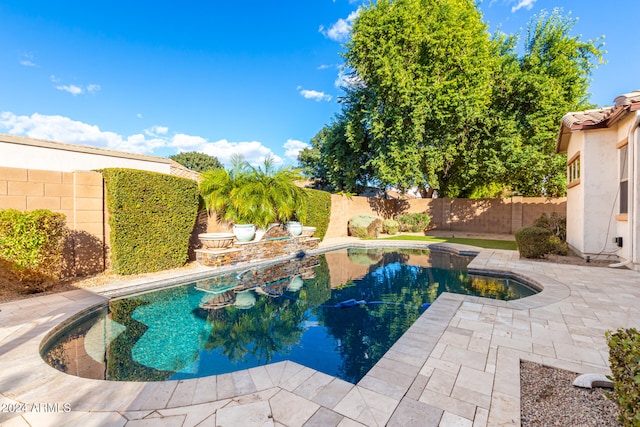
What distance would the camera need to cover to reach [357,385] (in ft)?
8.79

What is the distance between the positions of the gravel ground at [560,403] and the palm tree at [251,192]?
319 inches

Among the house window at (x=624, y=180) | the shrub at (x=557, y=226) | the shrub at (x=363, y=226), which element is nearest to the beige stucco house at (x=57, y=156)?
the shrub at (x=363, y=226)

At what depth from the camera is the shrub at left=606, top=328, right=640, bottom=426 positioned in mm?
1479

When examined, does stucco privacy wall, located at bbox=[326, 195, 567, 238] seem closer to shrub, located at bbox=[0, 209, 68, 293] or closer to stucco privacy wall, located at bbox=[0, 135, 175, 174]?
shrub, located at bbox=[0, 209, 68, 293]

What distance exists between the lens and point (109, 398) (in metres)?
2.44

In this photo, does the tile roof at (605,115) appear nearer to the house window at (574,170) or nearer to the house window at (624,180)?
the house window at (624,180)

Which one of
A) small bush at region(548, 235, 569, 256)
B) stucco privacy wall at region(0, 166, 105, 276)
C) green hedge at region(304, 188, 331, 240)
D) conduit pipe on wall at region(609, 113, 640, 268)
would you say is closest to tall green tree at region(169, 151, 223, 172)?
green hedge at region(304, 188, 331, 240)

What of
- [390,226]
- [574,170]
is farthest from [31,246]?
[390,226]

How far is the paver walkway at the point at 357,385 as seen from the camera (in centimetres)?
222

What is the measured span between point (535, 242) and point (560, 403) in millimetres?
7841

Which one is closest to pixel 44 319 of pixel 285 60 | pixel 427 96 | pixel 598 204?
pixel 598 204

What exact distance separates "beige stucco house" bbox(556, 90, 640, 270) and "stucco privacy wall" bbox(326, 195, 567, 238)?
8.68 metres

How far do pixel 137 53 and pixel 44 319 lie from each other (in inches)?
559

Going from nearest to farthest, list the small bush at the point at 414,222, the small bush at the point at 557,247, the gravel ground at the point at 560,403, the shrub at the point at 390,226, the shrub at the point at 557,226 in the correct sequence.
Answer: the gravel ground at the point at 560,403, the small bush at the point at 557,247, the shrub at the point at 557,226, the shrub at the point at 390,226, the small bush at the point at 414,222
